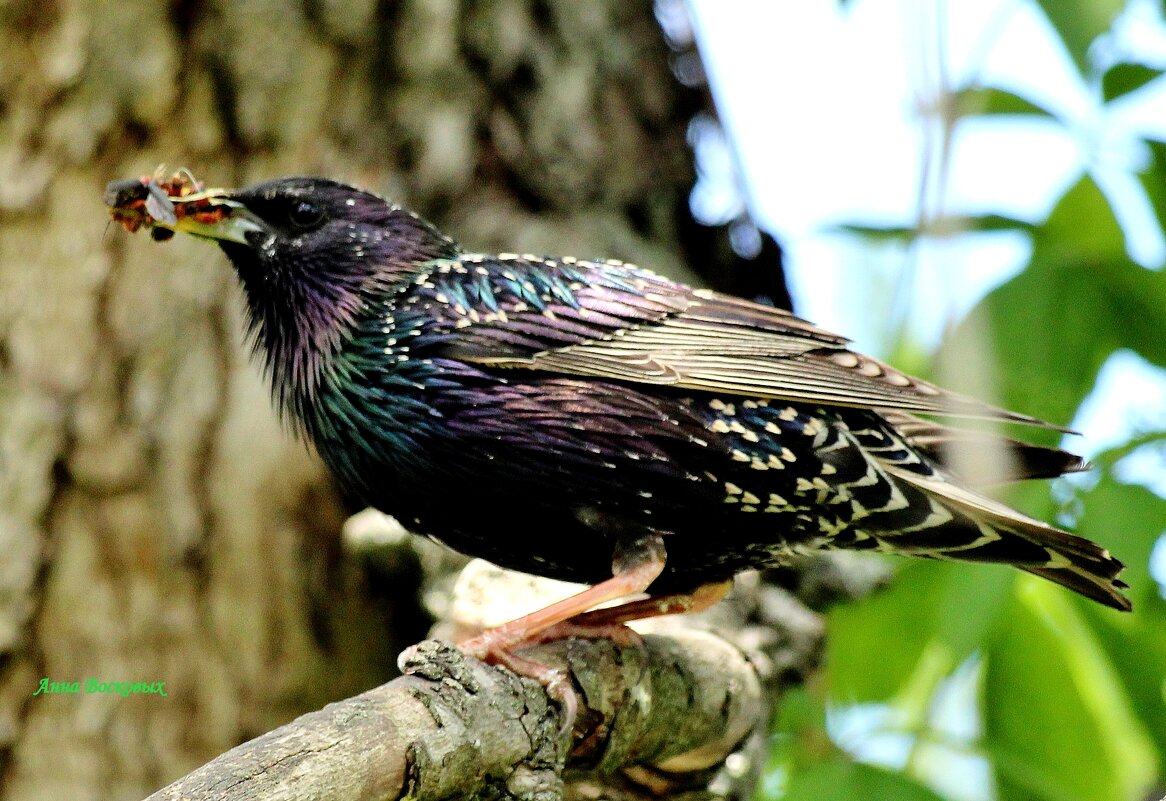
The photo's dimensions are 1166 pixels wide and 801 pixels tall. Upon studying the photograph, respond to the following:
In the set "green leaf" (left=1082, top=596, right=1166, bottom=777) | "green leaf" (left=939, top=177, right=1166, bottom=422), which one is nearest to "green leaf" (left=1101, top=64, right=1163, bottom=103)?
"green leaf" (left=939, top=177, right=1166, bottom=422)

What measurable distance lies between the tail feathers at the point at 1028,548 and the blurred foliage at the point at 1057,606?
0.05 meters

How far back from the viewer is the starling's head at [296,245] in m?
3.34

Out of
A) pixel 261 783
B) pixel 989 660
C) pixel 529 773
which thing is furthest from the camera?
pixel 989 660

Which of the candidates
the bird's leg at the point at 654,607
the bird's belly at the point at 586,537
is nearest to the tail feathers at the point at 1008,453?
the bird's belly at the point at 586,537

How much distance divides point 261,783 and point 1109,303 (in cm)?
259

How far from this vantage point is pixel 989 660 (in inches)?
142

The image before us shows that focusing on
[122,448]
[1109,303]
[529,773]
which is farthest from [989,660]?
[122,448]

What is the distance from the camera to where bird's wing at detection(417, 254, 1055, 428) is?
125 inches

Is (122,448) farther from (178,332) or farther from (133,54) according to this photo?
(133,54)

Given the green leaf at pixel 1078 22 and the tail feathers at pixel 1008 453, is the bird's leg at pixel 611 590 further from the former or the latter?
the green leaf at pixel 1078 22

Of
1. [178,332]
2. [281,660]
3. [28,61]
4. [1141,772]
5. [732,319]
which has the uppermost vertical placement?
[28,61]

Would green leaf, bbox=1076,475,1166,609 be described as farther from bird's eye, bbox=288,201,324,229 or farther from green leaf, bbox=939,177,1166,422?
bird's eye, bbox=288,201,324,229

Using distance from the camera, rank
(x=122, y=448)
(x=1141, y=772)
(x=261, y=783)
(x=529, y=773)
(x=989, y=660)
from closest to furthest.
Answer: (x=261, y=783)
(x=529, y=773)
(x=989, y=660)
(x=1141, y=772)
(x=122, y=448)

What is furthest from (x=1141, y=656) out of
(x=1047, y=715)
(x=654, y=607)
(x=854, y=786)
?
(x=654, y=607)
